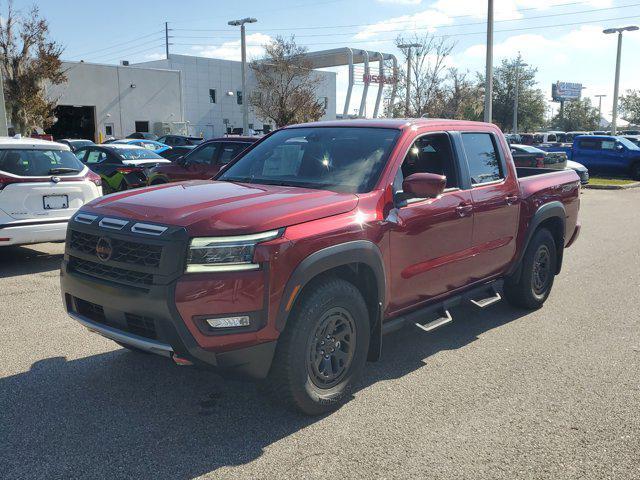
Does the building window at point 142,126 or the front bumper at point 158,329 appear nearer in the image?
the front bumper at point 158,329

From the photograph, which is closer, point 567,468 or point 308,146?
point 567,468

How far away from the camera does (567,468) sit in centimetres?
322

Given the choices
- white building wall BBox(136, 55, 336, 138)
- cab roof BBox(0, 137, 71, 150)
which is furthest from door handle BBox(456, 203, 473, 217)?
white building wall BBox(136, 55, 336, 138)

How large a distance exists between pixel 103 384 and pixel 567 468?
3.02m

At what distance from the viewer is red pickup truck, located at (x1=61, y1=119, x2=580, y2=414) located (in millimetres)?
3283

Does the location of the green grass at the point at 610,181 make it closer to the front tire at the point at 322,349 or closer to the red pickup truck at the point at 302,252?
the red pickup truck at the point at 302,252

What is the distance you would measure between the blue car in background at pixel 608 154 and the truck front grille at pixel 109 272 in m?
24.8

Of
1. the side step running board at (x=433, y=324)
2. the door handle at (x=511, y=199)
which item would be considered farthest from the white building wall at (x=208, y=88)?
the side step running board at (x=433, y=324)

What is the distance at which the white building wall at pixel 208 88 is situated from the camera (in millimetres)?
53750

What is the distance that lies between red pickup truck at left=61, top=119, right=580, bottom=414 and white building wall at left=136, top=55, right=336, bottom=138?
49821 mm

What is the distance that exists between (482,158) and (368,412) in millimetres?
2618

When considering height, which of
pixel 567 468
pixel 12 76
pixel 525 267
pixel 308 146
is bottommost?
pixel 567 468

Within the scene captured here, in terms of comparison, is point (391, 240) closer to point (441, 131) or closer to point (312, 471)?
point (441, 131)

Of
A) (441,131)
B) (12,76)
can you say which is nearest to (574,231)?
(441,131)
